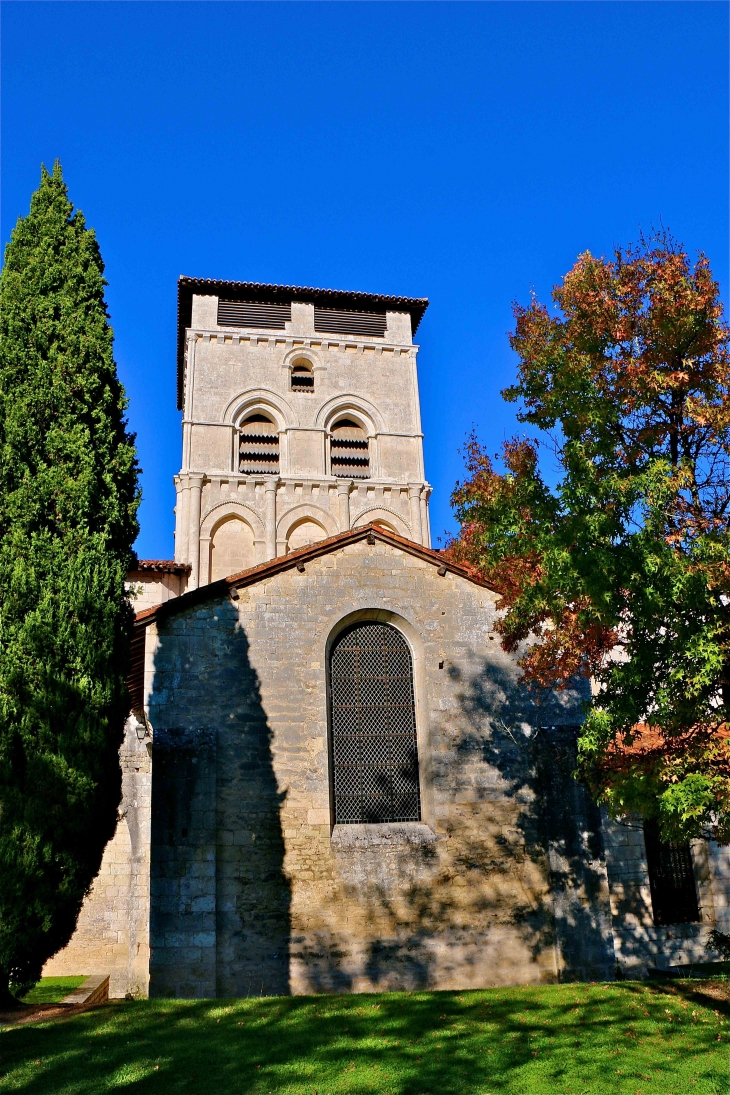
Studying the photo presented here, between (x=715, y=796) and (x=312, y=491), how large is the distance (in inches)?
908

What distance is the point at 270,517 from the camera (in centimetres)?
3038

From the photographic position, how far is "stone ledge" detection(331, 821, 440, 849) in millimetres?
13172

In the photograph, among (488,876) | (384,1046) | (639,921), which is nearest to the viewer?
(384,1046)

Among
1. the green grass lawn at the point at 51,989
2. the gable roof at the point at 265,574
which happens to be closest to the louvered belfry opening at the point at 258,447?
the gable roof at the point at 265,574

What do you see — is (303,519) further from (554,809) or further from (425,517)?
(554,809)

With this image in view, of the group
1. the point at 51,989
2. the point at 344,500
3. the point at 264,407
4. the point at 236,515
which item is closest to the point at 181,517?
the point at 236,515

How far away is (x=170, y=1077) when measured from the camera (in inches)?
311

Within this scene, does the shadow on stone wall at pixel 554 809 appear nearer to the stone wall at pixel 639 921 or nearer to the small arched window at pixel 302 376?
the stone wall at pixel 639 921

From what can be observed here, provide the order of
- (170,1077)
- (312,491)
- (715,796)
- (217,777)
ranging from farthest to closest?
1. (312,491)
2. (217,777)
3. (715,796)
4. (170,1077)

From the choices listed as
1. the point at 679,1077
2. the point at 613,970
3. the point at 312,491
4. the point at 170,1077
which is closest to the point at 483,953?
the point at 613,970

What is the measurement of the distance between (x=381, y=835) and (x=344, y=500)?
19.0 metres

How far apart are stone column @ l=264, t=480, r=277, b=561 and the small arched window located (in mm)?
4722

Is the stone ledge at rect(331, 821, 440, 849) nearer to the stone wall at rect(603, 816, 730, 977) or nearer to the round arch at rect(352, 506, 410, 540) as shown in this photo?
the stone wall at rect(603, 816, 730, 977)

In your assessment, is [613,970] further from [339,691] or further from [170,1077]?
[170,1077]
